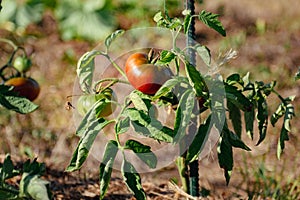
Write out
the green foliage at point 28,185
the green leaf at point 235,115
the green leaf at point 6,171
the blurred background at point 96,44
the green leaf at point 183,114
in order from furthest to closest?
the blurred background at point 96,44 → the green leaf at point 235,115 → the green leaf at point 6,171 → the green foliage at point 28,185 → the green leaf at point 183,114

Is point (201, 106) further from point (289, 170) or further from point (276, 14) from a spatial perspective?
point (276, 14)

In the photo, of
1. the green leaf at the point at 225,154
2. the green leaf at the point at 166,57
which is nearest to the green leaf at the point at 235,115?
the green leaf at the point at 225,154

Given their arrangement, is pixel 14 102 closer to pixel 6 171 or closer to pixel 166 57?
pixel 6 171

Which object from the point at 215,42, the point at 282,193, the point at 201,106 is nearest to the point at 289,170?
the point at 282,193

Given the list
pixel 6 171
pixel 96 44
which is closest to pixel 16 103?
pixel 6 171

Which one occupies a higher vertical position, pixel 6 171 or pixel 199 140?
pixel 199 140

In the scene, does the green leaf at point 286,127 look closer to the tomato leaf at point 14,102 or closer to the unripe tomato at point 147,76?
the unripe tomato at point 147,76

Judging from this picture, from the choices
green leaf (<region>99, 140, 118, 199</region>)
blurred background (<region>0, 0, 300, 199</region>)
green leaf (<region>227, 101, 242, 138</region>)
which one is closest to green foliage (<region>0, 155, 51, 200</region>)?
green leaf (<region>99, 140, 118, 199</region>)

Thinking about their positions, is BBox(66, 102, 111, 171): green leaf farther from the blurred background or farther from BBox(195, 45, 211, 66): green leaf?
the blurred background

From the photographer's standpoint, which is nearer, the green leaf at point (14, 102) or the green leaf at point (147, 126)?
the green leaf at point (147, 126)

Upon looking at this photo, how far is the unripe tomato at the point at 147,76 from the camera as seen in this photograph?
139cm

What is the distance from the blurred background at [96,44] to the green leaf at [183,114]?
39.3 inches

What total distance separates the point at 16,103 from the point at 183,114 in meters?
0.54

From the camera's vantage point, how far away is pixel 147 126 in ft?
4.28
